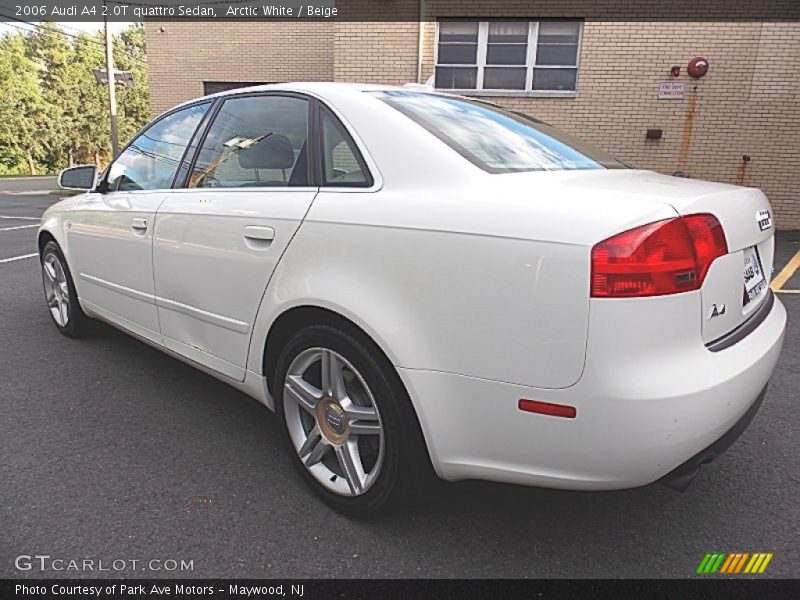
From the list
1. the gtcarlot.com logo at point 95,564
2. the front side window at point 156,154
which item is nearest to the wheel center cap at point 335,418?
the gtcarlot.com logo at point 95,564

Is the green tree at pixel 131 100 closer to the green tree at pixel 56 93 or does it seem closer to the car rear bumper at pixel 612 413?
the green tree at pixel 56 93

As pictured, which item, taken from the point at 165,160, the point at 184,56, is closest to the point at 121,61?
the point at 184,56

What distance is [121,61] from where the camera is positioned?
161 ft

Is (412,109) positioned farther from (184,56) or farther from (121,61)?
(121,61)

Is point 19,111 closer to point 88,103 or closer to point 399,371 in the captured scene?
point 88,103

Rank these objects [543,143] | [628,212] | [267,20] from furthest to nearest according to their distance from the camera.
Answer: [267,20] < [543,143] < [628,212]

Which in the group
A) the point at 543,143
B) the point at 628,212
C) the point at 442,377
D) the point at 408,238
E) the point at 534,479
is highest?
the point at 543,143

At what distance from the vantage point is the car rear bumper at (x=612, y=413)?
1447mm

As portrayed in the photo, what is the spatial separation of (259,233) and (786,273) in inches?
269

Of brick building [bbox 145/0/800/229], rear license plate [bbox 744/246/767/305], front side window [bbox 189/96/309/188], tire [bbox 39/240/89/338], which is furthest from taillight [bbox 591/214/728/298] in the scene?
brick building [bbox 145/0/800/229]

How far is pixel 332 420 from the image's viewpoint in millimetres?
2104

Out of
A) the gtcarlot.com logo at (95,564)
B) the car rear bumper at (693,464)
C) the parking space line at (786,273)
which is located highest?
the car rear bumper at (693,464)

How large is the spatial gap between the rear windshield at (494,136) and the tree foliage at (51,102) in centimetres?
4546
